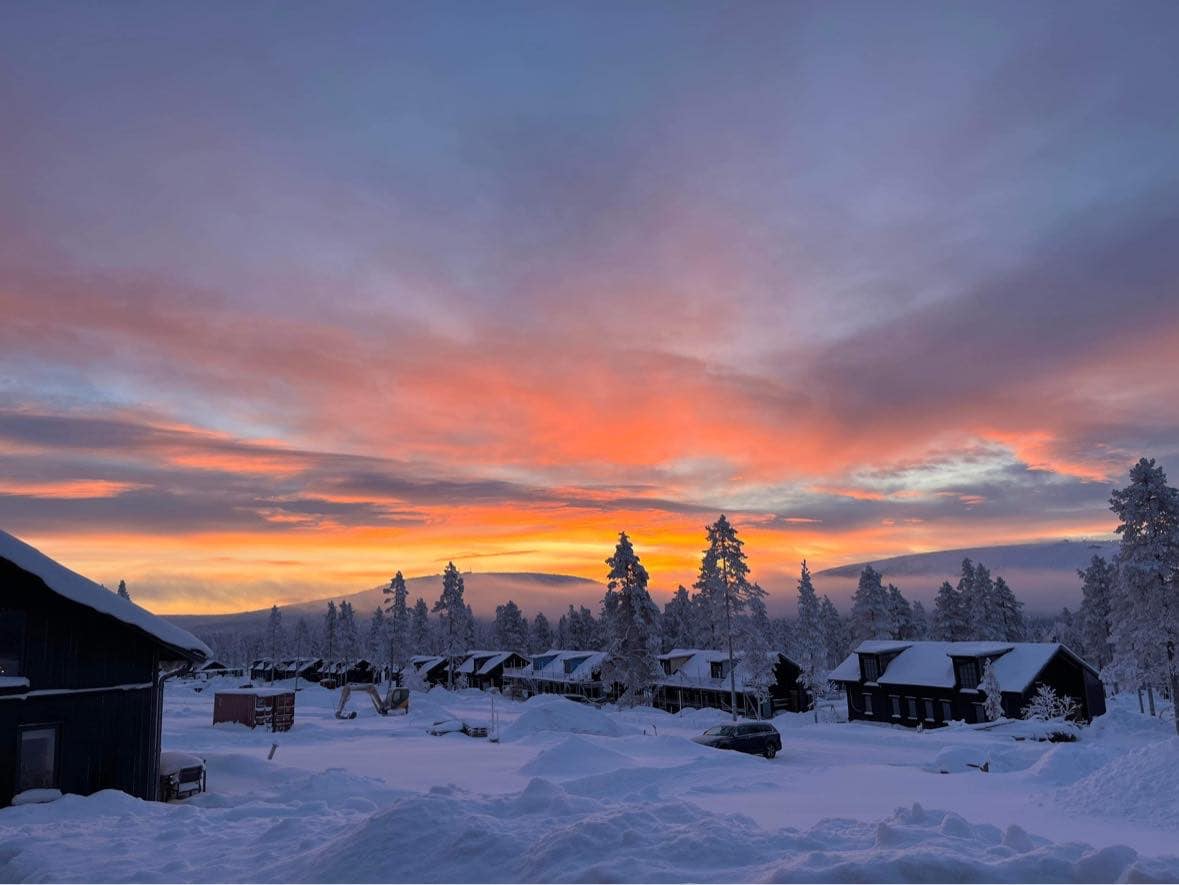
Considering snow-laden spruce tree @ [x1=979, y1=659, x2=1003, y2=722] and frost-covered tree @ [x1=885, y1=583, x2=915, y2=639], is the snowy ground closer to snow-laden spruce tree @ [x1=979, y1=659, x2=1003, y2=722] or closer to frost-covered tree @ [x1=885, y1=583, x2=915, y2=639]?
snow-laden spruce tree @ [x1=979, y1=659, x2=1003, y2=722]

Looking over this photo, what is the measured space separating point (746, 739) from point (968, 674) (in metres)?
29.0

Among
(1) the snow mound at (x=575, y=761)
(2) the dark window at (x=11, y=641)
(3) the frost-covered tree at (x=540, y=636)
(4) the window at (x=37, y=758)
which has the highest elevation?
(2) the dark window at (x=11, y=641)

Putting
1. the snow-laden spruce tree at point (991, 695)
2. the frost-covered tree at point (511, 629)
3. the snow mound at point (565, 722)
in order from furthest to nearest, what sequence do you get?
the frost-covered tree at point (511, 629), the snow-laden spruce tree at point (991, 695), the snow mound at point (565, 722)

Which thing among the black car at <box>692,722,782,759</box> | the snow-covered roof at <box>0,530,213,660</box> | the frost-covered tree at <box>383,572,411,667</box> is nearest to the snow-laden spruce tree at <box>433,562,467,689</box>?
the frost-covered tree at <box>383,572,411,667</box>

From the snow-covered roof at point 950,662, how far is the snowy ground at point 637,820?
20617 millimetres

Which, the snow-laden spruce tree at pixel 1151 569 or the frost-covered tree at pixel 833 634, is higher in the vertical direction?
the snow-laden spruce tree at pixel 1151 569

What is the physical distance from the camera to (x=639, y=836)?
37.8ft

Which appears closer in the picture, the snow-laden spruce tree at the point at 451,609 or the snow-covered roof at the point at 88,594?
the snow-covered roof at the point at 88,594

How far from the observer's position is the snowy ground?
10500mm

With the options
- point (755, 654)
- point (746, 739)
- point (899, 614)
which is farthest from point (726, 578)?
point (899, 614)

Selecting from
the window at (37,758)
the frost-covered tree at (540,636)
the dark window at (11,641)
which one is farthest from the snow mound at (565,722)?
the frost-covered tree at (540,636)

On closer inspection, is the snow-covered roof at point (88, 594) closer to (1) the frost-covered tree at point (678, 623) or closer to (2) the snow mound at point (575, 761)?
(2) the snow mound at point (575, 761)

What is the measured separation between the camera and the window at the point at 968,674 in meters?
52.7

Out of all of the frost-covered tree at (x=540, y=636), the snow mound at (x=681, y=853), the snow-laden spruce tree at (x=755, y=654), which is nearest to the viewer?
the snow mound at (x=681, y=853)
